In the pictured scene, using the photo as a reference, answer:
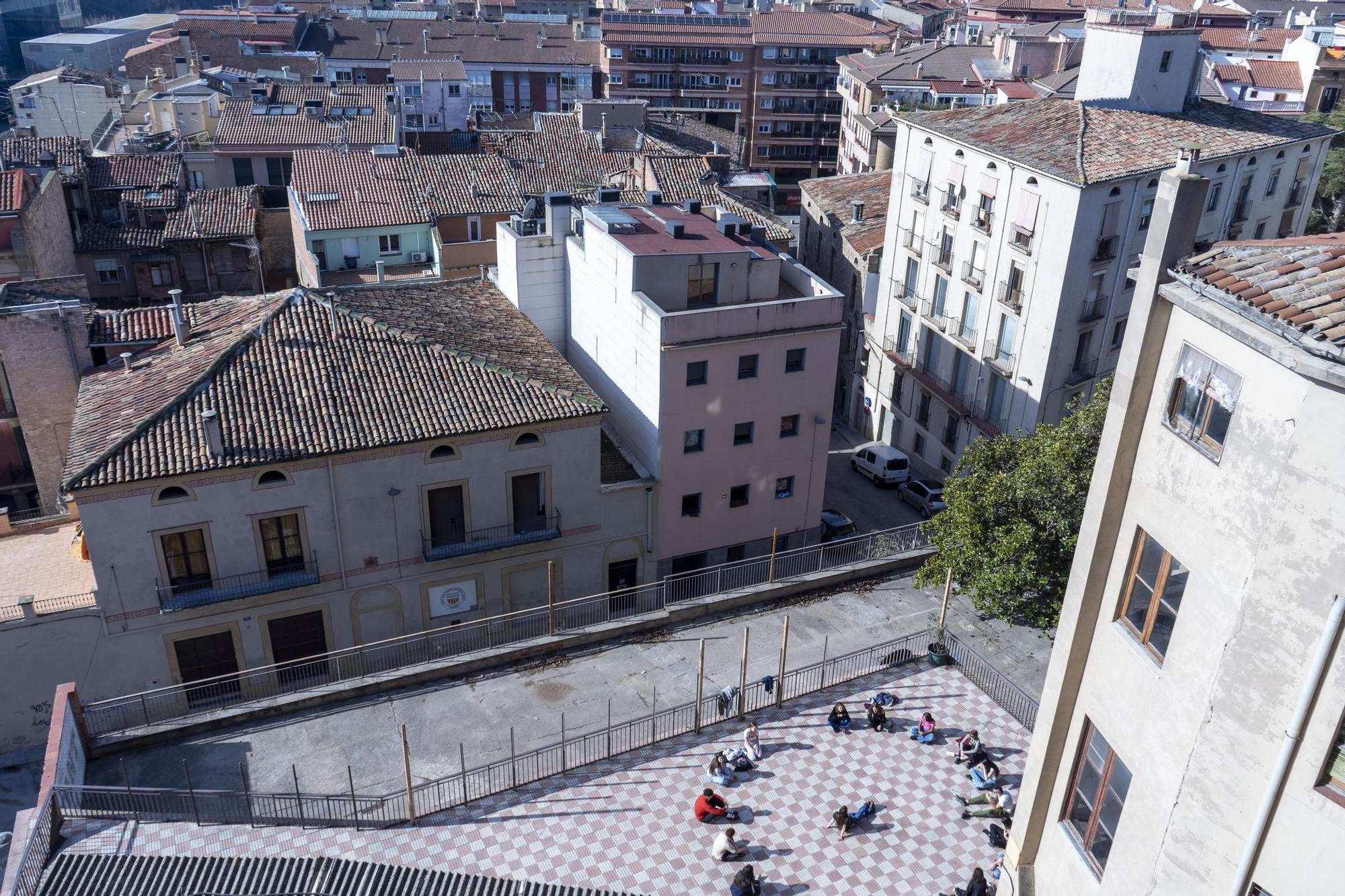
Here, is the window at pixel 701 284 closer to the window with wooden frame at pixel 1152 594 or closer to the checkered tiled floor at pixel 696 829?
the checkered tiled floor at pixel 696 829

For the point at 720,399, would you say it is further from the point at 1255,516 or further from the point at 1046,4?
the point at 1046,4

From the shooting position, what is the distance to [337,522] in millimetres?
32781

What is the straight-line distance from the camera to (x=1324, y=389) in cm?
1118

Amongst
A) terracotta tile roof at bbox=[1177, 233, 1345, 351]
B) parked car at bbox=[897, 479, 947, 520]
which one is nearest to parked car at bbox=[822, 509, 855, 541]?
parked car at bbox=[897, 479, 947, 520]

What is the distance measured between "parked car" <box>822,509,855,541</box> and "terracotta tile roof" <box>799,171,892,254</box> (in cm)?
1830

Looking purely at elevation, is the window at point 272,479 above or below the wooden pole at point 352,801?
above

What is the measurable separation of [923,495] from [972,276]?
33.7 feet

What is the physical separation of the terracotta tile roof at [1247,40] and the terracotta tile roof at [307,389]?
98.4 m

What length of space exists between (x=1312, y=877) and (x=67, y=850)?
72.8 ft

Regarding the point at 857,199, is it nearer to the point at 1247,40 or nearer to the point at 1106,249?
Result: the point at 1106,249

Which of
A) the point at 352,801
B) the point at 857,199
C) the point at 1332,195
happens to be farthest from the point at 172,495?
the point at 1332,195

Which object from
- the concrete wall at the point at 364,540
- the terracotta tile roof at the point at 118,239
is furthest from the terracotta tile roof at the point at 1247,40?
the terracotta tile roof at the point at 118,239

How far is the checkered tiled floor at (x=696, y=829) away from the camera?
73.7 ft

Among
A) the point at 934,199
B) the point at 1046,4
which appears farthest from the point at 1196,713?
the point at 1046,4
